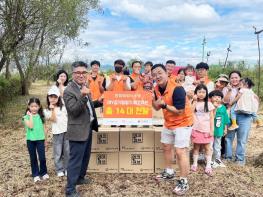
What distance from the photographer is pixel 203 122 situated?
255 inches

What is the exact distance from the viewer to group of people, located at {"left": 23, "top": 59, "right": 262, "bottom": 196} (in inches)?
202

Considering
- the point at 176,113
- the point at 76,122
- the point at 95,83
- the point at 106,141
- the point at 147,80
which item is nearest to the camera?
the point at 76,122

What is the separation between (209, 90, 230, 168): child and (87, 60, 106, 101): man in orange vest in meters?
2.09

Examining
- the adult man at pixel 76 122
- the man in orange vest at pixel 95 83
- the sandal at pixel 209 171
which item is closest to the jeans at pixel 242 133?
the sandal at pixel 209 171

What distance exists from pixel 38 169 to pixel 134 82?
2.49 metres

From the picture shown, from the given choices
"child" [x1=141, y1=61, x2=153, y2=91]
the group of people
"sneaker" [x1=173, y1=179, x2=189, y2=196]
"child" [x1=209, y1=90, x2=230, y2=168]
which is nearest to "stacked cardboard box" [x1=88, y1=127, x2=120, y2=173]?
the group of people

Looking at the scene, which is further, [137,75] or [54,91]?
[137,75]

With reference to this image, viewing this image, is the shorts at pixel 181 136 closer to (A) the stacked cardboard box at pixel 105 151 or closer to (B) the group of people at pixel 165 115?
(B) the group of people at pixel 165 115

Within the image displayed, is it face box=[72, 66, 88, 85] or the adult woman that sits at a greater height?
face box=[72, 66, 88, 85]

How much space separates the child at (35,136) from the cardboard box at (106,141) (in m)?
0.87

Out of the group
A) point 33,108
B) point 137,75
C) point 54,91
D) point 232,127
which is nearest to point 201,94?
point 232,127

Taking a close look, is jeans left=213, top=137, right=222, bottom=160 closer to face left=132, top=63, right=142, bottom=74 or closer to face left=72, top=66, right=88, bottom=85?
face left=132, top=63, right=142, bottom=74

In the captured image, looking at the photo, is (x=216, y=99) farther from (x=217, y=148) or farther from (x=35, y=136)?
(x=35, y=136)

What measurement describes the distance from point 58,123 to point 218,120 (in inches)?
111
